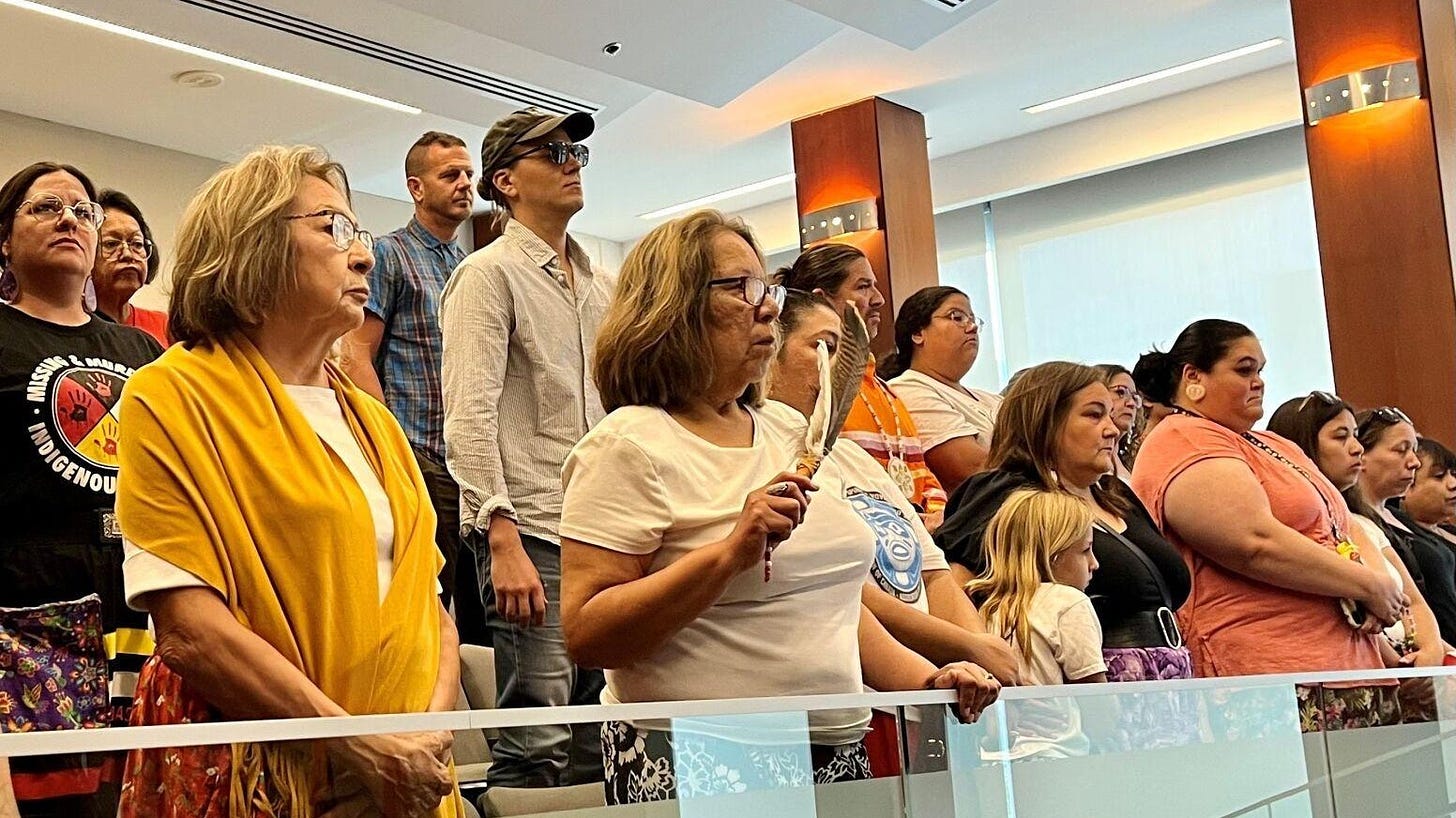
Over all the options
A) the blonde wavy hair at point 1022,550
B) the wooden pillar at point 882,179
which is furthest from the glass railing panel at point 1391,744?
the wooden pillar at point 882,179

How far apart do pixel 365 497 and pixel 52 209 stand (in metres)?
1.08

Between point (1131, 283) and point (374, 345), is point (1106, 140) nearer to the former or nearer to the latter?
point (1131, 283)

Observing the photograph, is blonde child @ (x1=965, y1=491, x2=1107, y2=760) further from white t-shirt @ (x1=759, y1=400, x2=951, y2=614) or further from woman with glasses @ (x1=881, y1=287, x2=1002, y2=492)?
woman with glasses @ (x1=881, y1=287, x2=1002, y2=492)

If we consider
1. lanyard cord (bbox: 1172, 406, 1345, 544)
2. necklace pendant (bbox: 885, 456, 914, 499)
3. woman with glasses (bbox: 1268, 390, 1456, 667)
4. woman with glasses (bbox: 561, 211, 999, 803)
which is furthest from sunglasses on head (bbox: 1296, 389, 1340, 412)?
woman with glasses (bbox: 561, 211, 999, 803)

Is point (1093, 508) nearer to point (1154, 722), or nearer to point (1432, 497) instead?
point (1154, 722)

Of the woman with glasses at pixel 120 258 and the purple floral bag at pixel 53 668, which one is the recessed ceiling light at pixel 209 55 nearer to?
the woman with glasses at pixel 120 258

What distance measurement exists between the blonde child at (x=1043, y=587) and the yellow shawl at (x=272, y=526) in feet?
4.46

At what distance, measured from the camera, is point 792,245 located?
9609mm

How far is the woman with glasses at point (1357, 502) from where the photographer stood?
388 centimetres

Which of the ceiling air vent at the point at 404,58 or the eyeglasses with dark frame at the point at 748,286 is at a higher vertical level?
the ceiling air vent at the point at 404,58

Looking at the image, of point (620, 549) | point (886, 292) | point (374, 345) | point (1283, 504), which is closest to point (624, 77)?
point (886, 292)

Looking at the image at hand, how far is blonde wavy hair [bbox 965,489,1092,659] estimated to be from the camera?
285cm

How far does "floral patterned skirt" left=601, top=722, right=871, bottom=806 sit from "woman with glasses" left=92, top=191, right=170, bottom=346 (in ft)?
6.08

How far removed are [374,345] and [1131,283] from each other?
18.9ft
